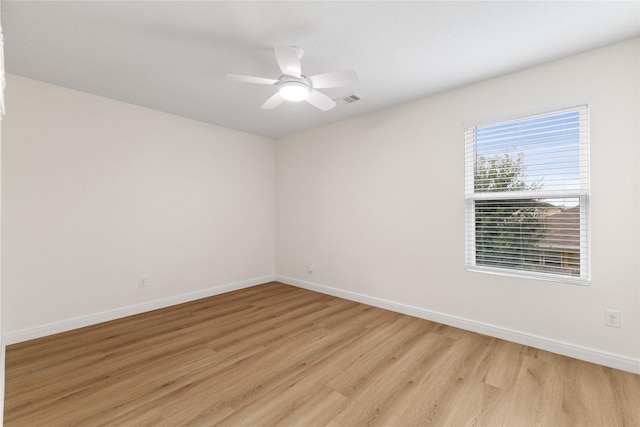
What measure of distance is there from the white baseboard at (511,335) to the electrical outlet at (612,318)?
23 cm

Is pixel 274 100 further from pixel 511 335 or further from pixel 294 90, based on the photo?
pixel 511 335

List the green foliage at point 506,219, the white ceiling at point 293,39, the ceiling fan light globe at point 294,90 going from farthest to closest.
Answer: the green foliage at point 506,219
the ceiling fan light globe at point 294,90
the white ceiling at point 293,39

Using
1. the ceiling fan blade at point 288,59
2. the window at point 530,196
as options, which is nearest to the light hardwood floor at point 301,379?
the window at point 530,196

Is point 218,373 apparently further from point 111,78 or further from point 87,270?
point 111,78

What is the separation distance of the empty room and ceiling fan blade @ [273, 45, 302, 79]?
0.07 ft

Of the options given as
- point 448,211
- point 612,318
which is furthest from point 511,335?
point 448,211

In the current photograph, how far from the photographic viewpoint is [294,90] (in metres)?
2.26

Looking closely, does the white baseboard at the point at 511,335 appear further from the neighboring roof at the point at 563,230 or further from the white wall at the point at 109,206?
the white wall at the point at 109,206

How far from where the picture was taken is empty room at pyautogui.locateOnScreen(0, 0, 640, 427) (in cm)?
190

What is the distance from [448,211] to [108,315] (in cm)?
395

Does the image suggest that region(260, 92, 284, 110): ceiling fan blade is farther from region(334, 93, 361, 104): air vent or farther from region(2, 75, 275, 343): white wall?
region(2, 75, 275, 343): white wall

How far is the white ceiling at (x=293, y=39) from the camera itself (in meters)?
1.85

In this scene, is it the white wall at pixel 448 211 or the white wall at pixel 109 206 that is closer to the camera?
the white wall at pixel 448 211

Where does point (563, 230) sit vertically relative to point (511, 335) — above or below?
above
